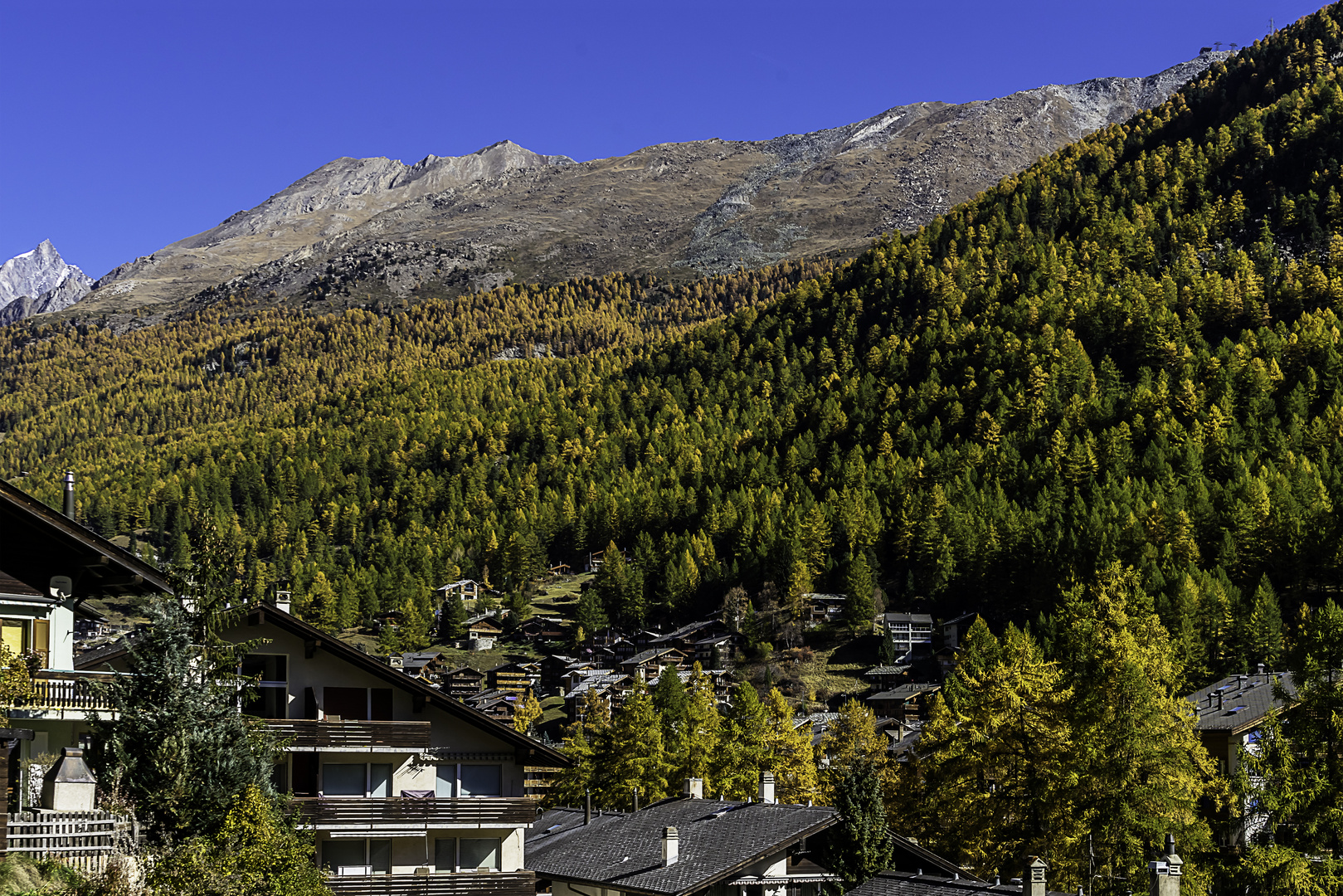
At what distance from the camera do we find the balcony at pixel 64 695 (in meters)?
28.3

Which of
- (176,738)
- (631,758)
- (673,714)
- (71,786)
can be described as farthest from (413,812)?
(673,714)

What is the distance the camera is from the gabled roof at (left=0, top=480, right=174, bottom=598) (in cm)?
2934

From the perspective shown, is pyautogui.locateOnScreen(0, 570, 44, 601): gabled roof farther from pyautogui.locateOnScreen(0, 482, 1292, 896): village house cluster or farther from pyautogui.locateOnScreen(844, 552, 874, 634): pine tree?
pyautogui.locateOnScreen(844, 552, 874, 634): pine tree

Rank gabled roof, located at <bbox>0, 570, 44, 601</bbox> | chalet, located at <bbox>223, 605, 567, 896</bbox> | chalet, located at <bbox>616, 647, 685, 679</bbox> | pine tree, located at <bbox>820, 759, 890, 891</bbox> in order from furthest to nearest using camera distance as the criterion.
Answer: chalet, located at <bbox>616, 647, 685, 679</bbox> → pine tree, located at <bbox>820, 759, 890, 891</bbox> → chalet, located at <bbox>223, 605, 567, 896</bbox> → gabled roof, located at <bbox>0, 570, 44, 601</bbox>

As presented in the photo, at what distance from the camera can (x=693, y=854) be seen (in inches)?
1860

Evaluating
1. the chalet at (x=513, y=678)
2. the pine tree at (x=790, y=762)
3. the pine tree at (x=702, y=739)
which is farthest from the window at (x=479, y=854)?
the chalet at (x=513, y=678)

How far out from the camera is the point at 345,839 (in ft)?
129

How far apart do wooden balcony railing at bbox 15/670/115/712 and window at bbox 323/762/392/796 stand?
1081 cm

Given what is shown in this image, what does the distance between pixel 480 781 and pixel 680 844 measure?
328 inches

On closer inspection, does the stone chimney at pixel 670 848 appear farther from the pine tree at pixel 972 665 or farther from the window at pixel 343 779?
the pine tree at pixel 972 665

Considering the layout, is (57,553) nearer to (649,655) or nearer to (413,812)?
(413,812)

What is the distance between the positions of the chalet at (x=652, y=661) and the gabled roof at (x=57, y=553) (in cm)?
15134

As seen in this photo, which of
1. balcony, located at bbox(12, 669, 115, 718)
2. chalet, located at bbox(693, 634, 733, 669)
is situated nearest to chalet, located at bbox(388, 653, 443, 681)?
chalet, located at bbox(693, 634, 733, 669)

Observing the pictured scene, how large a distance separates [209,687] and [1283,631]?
4752 inches
